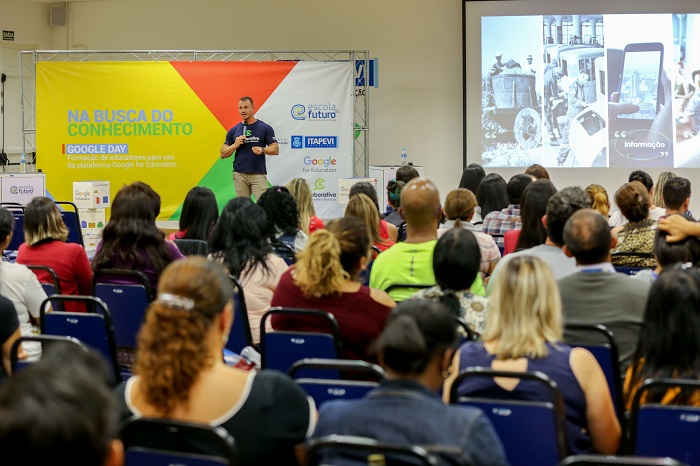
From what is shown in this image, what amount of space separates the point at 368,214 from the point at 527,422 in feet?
11.2

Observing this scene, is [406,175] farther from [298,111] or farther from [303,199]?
[298,111]

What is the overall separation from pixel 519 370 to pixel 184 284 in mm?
1045

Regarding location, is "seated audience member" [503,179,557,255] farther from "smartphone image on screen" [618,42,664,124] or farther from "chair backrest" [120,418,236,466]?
"smartphone image on screen" [618,42,664,124]

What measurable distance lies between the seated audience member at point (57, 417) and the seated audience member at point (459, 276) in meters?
2.33

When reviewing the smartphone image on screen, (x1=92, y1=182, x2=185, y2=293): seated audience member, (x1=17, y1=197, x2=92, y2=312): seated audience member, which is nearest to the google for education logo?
the smartphone image on screen

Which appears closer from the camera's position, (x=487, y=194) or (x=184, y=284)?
(x=184, y=284)

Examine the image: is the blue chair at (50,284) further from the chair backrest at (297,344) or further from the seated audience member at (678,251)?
the seated audience member at (678,251)

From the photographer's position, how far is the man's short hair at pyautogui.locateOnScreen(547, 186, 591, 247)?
4.32 m

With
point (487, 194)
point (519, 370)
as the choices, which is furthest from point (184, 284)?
point (487, 194)

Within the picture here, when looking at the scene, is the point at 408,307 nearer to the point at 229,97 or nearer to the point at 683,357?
the point at 683,357

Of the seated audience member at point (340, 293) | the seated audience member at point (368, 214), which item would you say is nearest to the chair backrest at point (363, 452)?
the seated audience member at point (340, 293)

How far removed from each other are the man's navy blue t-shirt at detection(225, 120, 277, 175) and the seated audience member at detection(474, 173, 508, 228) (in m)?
3.98

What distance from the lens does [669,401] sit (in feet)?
9.28

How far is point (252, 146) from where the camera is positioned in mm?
10555
